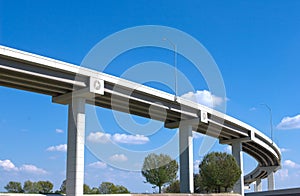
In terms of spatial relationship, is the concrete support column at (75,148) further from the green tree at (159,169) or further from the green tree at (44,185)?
the green tree at (44,185)

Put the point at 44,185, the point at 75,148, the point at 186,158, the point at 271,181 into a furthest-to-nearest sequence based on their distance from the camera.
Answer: the point at 271,181
the point at 44,185
the point at 186,158
the point at 75,148

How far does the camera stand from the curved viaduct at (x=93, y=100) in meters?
37.5

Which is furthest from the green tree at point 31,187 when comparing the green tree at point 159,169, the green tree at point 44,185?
the green tree at point 159,169

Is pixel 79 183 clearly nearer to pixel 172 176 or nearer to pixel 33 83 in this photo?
pixel 33 83

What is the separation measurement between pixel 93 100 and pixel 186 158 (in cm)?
1673

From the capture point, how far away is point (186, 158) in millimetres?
57406

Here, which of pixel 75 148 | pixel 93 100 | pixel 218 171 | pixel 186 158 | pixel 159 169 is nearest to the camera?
pixel 75 148

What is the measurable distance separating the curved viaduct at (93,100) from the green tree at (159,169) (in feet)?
31.8

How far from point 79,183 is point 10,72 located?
1185cm

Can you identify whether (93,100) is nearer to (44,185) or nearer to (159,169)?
(159,169)

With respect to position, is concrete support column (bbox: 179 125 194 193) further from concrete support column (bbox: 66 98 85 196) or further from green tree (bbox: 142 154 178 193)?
concrete support column (bbox: 66 98 85 196)

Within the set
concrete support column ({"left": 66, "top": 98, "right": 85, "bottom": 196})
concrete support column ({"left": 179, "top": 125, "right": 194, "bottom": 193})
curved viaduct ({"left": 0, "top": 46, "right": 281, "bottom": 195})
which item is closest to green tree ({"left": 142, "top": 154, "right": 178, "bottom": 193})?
curved viaduct ({"left": 0, "top": 46, "right": 281, "bottom": 195})

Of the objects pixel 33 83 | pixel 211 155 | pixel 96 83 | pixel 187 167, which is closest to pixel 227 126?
pixel 211 155

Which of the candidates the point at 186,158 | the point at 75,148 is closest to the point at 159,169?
the point at 186,158
